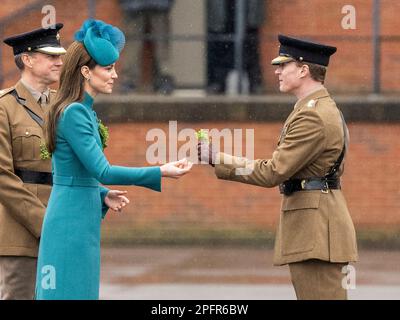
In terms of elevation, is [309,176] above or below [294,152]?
below

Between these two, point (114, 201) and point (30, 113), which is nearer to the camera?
point (114, 201)

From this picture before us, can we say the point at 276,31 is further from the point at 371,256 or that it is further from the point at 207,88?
the point at 371,256

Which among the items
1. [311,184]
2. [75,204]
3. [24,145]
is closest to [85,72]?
[75,204]

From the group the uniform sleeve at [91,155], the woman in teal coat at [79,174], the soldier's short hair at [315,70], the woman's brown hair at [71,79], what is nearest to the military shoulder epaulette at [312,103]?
the soldier's short hair at [315,70]

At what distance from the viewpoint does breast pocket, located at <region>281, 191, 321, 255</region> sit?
6840 mm

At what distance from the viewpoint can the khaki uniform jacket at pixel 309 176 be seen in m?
6.79

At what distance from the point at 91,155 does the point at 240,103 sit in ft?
30.3

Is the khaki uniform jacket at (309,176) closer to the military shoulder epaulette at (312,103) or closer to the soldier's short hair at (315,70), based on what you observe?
the military shoulder epaulette at (312,103)

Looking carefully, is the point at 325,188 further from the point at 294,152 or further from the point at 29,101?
the point at 29,101

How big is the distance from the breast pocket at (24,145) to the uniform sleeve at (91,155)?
1.07m

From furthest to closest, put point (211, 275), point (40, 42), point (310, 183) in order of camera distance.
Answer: point (211, 275)
point (40, 42)
point (310, 183)

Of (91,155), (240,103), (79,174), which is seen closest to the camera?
(91,155)

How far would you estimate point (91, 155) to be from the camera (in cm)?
632

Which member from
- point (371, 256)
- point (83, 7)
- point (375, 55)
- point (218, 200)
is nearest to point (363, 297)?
point (371, 256)
